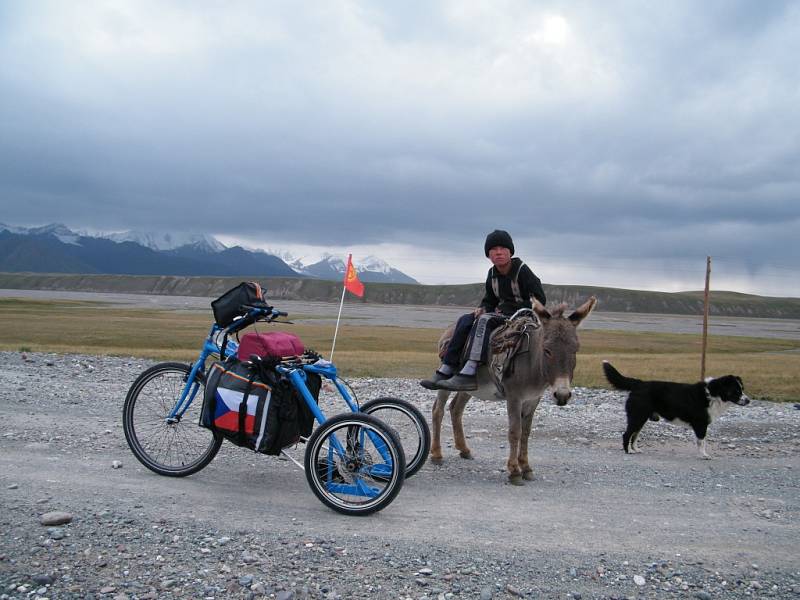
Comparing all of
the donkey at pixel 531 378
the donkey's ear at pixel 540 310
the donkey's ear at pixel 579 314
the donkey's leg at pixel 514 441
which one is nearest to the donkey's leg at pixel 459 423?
the donkey at pixel 531 378

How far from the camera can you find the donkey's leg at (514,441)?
7.99 m

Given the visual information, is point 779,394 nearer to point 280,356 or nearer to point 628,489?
point 628,489

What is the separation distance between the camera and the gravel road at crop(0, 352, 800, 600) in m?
4.95

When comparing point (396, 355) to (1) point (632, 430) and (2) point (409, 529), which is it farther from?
(2) point (409, 529)

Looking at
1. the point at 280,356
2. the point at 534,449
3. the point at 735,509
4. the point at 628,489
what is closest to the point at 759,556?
the point at 735,509

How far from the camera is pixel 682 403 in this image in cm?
1048

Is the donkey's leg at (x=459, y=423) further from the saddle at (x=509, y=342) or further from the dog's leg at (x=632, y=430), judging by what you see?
the dog's leg at (x=632, y=430)

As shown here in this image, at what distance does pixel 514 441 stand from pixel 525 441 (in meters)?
0.36

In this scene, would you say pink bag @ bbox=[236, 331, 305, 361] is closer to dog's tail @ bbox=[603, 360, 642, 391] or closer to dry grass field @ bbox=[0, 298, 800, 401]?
dog's tail @ bbox=[603, 360, 642, 391]

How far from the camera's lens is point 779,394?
18.6 m

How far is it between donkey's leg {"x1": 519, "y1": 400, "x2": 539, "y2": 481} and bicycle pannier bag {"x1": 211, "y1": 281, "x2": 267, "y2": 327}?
394 centimetres

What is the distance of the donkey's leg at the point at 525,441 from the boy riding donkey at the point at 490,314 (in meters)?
0.79

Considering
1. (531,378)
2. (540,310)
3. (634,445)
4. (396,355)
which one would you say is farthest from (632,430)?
(396,355)

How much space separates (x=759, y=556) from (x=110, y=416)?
1048cm
